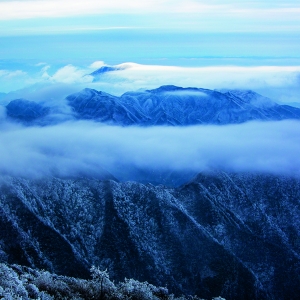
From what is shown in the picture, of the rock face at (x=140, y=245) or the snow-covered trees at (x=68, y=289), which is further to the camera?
the rock face at (x=140, y=245)

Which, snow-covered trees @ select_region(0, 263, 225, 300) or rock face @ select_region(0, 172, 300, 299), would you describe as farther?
rock face @ select_region(0, 172, 300, 299)

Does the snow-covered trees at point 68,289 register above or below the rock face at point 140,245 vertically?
above

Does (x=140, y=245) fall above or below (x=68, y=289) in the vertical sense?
below

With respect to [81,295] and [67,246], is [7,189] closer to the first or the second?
[67,246]

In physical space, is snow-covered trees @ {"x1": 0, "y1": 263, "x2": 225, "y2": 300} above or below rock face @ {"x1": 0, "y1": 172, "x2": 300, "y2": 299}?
above

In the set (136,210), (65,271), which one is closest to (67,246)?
(65,271)

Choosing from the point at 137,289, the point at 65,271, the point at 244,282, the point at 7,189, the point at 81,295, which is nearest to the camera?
the point at 81,295

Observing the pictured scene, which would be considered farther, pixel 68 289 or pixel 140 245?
pixel 140 245

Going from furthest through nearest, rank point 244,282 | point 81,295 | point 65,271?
point 244,282 → point 65,271 → point 81,295
